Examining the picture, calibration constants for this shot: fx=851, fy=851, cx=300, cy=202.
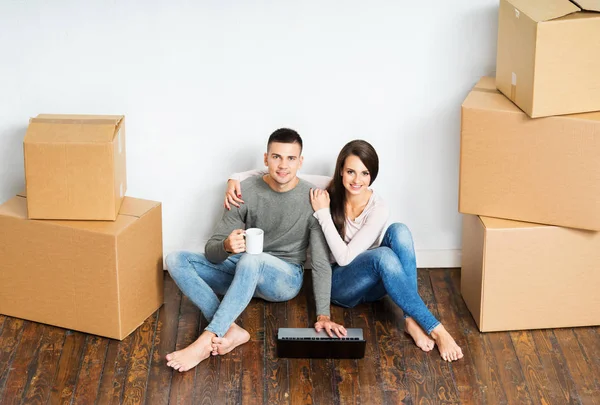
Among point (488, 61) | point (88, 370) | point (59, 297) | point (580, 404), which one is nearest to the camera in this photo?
point (580, 404)

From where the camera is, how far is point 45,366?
2824 millimetres

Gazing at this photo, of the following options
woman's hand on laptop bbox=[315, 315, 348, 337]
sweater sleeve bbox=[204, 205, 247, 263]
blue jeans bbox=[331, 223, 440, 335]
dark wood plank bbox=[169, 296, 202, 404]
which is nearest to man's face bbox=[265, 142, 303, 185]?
sweater sleeve bbox=[204, 205, 247, 263]

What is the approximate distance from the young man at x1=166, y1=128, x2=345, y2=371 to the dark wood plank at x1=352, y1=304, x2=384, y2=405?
15 cm

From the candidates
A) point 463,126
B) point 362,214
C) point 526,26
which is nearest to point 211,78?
point 362,214

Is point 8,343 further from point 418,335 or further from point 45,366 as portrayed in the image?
point 418,335

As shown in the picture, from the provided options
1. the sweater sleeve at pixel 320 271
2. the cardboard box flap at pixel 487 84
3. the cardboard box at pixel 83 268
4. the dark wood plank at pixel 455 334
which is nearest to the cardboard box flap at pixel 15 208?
the cardboard box at pixel 83 268

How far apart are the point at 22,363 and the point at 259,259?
0.86 meters

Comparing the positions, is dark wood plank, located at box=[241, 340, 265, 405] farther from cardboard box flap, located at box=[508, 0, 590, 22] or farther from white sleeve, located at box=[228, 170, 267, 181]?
cardboard box flap, located at box=[508, 0, 590, 22]

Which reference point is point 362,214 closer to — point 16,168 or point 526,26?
point 526,26

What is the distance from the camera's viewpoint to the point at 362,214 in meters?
3.09

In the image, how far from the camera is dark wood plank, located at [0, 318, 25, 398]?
9.13ft

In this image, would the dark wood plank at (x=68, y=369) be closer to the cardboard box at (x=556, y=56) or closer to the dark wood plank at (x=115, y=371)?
the dark wood plank at (x=115, y=371)

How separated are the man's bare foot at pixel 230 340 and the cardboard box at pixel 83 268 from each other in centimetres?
35

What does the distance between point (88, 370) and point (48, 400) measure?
190mm
